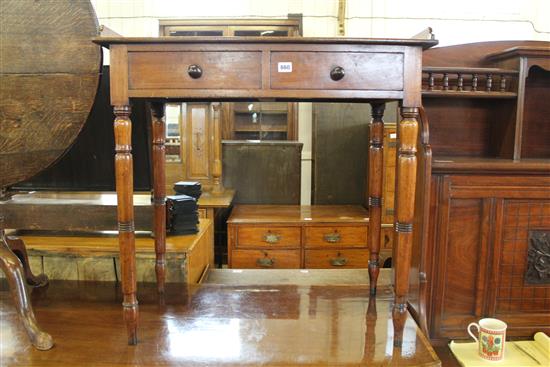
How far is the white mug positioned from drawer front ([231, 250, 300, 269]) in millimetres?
1952

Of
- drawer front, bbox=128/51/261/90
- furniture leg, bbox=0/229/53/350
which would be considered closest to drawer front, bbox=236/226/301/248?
furniture leg, bbox=0/229/53/350

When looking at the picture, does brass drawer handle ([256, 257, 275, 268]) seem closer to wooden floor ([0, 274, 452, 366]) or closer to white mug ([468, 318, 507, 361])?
wooden floor ([0, 274, 452, 366])

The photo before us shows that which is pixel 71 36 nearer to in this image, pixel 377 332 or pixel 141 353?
pixel 141 353

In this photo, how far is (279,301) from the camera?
1569mm

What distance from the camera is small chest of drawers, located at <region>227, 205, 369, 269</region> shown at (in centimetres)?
338

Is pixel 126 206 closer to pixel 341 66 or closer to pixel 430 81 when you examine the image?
pixel 341 66

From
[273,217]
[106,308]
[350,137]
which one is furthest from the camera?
[350,137]

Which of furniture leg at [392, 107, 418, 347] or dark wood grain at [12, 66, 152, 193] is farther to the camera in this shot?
dark wood grain at [12, 66, 152, 193]

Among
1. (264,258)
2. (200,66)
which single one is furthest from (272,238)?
(200,66)

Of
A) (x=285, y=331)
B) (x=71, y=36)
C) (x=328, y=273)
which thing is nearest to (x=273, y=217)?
(x=328, y=273)

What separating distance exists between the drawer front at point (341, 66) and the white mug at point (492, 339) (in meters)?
0.94

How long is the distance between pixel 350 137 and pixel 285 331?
2806 mm

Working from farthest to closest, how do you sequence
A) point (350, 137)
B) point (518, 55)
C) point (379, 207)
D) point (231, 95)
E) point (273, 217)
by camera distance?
point (350, 137) < point (273, 217) < point (518, 55) < point (379, 207) < point (231, 95)

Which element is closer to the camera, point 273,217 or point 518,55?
point 518,55
